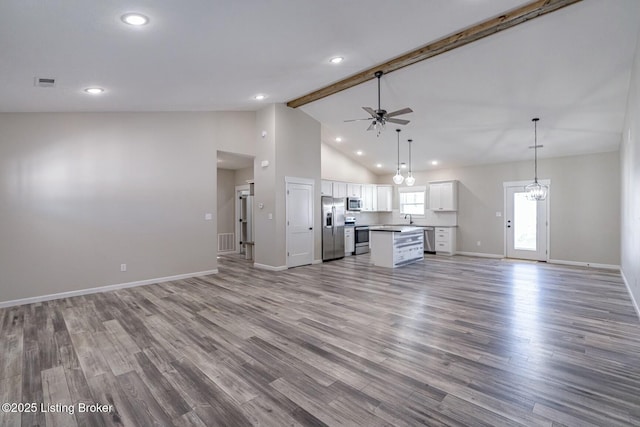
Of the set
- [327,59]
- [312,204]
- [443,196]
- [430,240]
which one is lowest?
[430,240]

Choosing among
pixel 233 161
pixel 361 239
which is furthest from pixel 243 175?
pixel 361 239

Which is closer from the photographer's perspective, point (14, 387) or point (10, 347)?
point (14, 387)

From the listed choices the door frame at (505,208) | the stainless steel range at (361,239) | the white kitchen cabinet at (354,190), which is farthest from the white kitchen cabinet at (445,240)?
the white kitchen cabinet at (354,190)

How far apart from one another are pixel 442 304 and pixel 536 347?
1368mm

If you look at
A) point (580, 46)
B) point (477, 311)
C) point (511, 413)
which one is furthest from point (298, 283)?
point (580, 46)

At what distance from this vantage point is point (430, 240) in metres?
9.41

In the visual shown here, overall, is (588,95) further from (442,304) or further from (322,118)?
(322,118)

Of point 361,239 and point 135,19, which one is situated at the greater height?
point 135,19

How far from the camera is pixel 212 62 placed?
3734mm

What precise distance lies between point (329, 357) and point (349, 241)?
630 centimetres

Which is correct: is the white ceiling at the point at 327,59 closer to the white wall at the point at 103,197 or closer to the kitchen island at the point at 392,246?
the white wall at the point at 103,197

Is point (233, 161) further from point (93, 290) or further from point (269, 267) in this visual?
point (93, 290)

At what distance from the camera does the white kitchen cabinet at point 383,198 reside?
10.5m

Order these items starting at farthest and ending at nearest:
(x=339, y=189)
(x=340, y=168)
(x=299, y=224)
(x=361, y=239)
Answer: (x=340, y=168)
(x=361, y=239)
(x=339, y=189)
(x=299, y=224)
